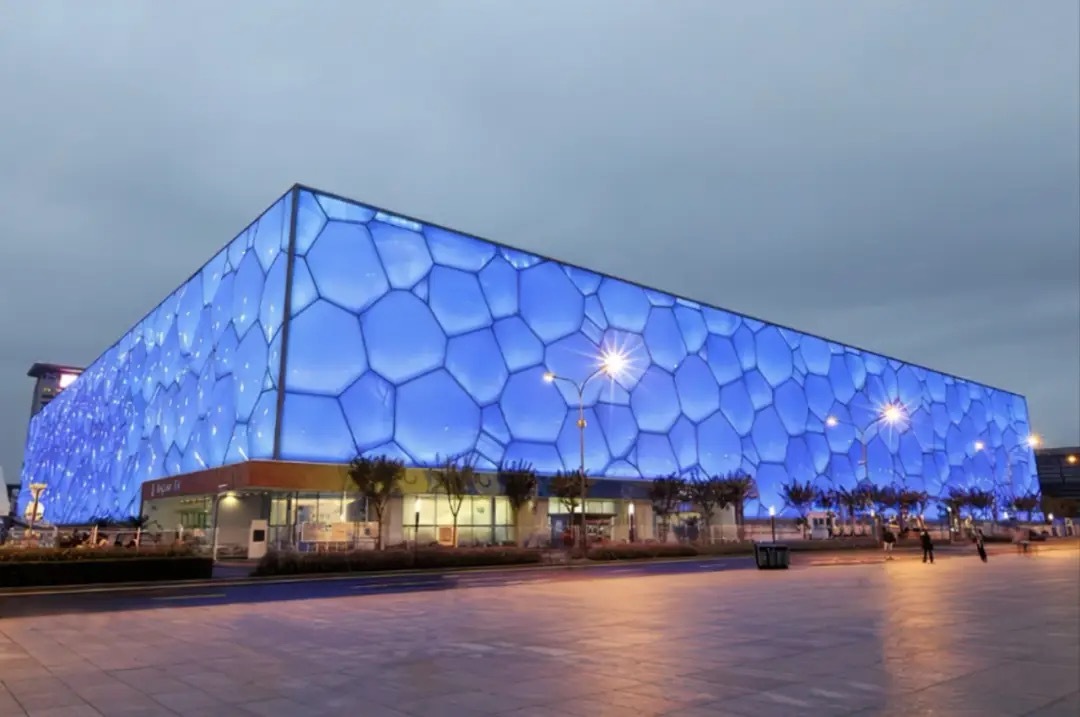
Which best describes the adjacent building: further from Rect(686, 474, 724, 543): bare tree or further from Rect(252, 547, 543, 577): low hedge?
Rect(252, 547, 543, 577): low hedge

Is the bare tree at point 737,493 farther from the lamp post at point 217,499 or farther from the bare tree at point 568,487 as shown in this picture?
the lamp post at point 217,499

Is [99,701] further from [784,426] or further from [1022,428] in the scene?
[1022,428]

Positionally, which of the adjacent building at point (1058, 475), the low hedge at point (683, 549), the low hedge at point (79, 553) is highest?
the adjacent building at point (1058, 475)

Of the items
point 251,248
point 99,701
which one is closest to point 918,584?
point 99,701

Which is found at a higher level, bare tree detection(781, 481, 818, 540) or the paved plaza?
bare tree detection(781, 481, 818, 540)

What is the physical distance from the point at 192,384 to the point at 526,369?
2086 cm

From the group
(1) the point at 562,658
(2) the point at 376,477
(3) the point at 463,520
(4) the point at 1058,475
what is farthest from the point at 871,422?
(1) the point at 562,658

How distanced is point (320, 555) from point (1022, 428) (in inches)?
3956

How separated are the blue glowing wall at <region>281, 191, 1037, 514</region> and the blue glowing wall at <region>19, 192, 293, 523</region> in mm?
2295

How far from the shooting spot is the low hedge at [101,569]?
19375mm

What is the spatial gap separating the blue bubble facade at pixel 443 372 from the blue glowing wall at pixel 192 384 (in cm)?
19

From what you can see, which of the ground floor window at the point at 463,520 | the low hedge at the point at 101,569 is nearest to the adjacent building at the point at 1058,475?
the ground floor window at the point at 463,520

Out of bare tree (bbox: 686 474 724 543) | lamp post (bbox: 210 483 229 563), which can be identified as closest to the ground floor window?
lamp post (bbox: 210 483 229 563)

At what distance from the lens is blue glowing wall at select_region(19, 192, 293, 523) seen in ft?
125
